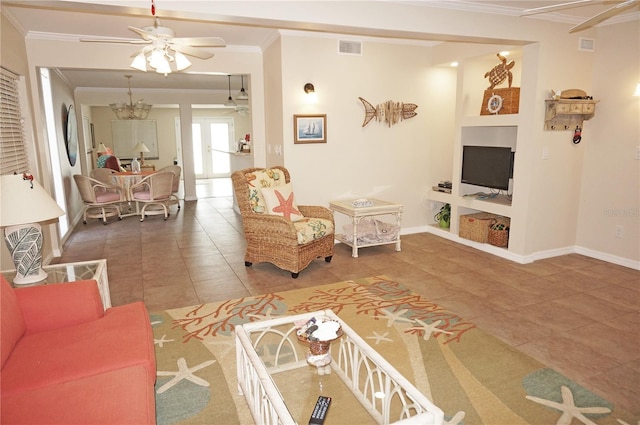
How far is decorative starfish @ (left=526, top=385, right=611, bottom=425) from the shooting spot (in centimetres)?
205

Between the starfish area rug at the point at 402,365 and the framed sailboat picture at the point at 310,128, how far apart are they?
2.09 m

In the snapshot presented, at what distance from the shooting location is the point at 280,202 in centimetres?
438

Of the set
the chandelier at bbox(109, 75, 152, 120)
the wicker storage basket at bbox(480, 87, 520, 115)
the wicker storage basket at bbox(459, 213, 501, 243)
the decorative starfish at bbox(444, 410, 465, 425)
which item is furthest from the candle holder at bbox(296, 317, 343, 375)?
the chandelier at bbox(109, 75, 152, 120)

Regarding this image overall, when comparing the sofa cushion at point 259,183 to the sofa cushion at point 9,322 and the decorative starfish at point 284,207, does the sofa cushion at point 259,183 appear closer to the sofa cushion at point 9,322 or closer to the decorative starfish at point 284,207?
the decorative starfish at point 284,207

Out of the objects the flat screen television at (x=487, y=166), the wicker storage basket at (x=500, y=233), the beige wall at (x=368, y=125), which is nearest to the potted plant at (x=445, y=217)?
the beige wall at (x=368, y=125)

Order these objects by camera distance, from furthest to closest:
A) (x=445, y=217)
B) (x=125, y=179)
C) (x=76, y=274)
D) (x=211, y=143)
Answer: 1. (x=211, y=143)
2. (x=125, y=179)
3. (x=445, y=217)
4. (x=76, y=274)

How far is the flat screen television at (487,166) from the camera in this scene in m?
4.71

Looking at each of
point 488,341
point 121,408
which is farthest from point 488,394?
point 121,408

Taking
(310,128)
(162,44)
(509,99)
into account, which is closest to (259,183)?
(310,128)

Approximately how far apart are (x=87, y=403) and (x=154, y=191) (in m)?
5.98

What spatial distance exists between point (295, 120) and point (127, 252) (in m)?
2.57

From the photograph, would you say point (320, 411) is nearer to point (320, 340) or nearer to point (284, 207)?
point (320, 340)

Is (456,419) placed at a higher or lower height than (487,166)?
lower

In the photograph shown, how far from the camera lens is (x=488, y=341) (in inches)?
111
